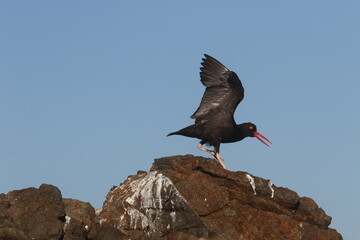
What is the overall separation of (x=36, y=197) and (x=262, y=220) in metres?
5.38

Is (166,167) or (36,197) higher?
Result: (166,167)

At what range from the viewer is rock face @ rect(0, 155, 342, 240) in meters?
14.5

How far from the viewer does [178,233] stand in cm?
1385

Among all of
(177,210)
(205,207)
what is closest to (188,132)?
(205,207)

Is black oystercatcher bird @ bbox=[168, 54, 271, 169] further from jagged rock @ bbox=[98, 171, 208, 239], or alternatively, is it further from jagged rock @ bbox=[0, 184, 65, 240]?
jagged rock @ bbox=[0, 184, 65, 240]

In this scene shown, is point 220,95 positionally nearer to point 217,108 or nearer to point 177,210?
point 217,108

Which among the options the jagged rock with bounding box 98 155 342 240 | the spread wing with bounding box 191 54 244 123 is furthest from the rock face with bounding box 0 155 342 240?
the spread wing with bounding box 191 54 244 123

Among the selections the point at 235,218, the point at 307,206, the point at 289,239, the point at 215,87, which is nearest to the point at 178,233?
the point at 235,218

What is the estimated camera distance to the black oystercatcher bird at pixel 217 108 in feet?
61.1

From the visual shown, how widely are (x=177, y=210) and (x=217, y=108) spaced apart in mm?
4556

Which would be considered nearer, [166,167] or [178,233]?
[178,233]

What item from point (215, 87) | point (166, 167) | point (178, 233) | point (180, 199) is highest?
point (215, 87)

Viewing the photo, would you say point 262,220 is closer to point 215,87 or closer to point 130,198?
point 130,198

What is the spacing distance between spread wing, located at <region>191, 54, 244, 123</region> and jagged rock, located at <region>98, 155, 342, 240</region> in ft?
8.18
